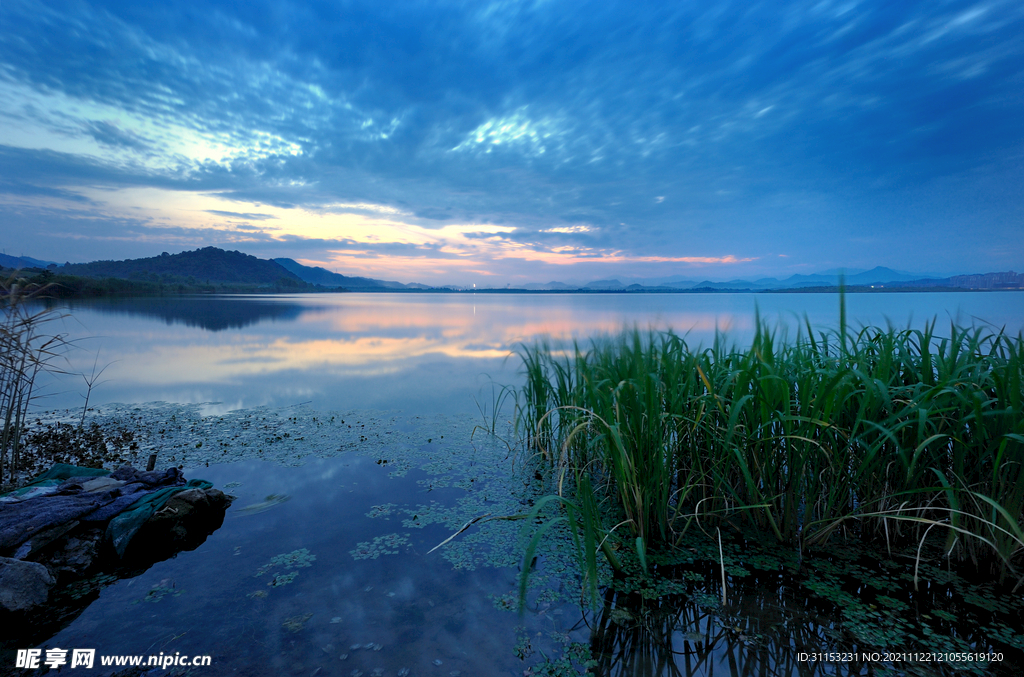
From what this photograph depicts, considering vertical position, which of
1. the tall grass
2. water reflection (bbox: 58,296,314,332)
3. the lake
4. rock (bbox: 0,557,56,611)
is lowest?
the lake

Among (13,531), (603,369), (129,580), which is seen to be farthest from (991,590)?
(13,531)

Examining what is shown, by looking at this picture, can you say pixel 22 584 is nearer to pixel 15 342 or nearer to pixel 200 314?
pixel 15 342

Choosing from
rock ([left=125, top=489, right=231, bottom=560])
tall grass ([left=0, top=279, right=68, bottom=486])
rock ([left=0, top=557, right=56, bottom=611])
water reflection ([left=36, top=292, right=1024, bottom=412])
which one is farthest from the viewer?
water reflection ([left=36, top=292, right=1024, bottom=412])

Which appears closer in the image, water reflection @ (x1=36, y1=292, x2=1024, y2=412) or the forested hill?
water reflection @ (x1=36, y1=292, x2=1024, y2=412)

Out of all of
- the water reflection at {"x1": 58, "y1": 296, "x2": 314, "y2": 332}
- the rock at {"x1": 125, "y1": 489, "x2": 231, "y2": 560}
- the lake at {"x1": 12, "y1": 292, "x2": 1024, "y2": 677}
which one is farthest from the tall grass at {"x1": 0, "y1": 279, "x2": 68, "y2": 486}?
the water reflection at {"x1": 58, "y1": 296, "x2": 314, "y2": 332}

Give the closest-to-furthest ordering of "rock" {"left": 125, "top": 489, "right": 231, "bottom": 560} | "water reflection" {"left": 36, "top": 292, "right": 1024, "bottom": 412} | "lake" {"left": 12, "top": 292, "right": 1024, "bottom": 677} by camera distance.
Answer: "lake" {"left": 12, "top": 292, "right": 1024, "bottom": 677} → "rock" {"left": 125, "top": 489, "right": 231, "bottom": 560} → "water reflection" {"left": 36, "top": 292, "right": 1024, "bottom": 412}

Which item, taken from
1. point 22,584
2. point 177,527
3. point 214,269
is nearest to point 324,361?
point 177,527

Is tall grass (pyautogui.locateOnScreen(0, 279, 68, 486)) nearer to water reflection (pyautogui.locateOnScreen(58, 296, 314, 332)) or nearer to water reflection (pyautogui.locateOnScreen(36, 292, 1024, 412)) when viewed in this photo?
water reflection (pyautogui.locateOnScreen(36, 292, 1024, 412))

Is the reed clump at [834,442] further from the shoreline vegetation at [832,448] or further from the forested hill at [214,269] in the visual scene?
the forested hill at [214,269]

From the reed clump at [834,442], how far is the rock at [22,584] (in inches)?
125

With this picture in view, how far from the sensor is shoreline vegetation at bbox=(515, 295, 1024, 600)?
96.6 inches

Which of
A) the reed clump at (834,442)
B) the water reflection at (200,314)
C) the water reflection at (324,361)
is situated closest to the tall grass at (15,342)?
the water reflection at (324,361)

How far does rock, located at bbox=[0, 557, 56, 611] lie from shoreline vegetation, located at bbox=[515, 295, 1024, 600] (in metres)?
3.22

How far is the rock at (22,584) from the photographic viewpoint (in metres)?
2.37
